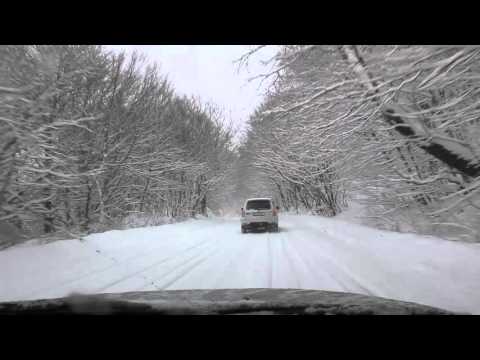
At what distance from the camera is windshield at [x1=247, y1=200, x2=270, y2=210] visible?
63.6 feet

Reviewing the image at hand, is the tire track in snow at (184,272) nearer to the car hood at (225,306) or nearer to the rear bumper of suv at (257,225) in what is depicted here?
the car hood at (225,306)

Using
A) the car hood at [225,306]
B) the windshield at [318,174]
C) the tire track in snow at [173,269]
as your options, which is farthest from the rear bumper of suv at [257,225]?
the car hood at [225,306]

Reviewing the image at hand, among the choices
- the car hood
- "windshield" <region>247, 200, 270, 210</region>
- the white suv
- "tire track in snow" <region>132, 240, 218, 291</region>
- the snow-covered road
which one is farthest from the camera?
"windshield" <region>247, 200, 270, 210</region>

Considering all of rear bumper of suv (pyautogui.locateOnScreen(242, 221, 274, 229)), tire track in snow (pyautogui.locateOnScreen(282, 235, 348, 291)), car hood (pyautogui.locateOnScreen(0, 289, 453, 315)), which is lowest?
car hood (pyautogui.locateOnScreen(0, 289, 453, 315))

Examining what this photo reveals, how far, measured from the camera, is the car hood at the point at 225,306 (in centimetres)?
296

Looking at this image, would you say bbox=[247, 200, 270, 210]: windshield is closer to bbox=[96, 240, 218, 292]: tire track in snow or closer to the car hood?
bbox=[96, 240, 218, 292]: tire track in snow

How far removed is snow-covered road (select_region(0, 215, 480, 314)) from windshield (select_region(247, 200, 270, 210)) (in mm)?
7334

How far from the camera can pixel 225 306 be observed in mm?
3158

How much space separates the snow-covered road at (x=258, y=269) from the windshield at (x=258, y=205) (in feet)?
24.1

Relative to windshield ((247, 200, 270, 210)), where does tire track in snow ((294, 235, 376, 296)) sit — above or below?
below

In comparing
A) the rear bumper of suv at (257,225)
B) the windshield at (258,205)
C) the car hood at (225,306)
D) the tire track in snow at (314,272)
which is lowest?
the car hood at (225,306)

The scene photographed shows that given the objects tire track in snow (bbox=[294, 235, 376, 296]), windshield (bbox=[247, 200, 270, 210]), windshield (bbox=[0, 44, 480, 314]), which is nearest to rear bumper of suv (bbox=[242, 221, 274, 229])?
windshield (bbox=[247, 200, 270, 210])
